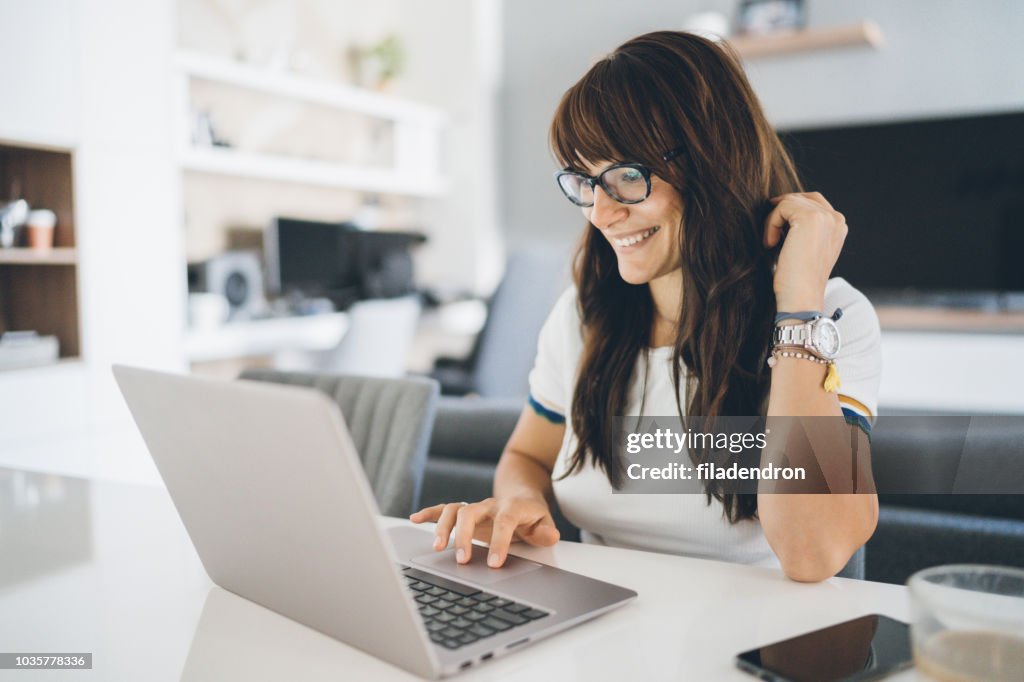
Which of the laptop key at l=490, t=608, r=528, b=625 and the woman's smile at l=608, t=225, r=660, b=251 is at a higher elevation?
the woman's smile at l=608, t=225, r=660, b=251

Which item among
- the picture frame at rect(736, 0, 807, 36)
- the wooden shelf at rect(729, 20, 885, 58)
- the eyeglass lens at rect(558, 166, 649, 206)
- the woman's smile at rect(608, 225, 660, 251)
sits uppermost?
the picture frame at rect(736, 0, 807, 36)

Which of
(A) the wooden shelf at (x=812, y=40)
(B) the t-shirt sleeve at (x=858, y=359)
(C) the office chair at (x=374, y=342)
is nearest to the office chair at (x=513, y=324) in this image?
(C) the office chair at (x=374, y=342)

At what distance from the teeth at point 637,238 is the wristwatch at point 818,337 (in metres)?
0.25

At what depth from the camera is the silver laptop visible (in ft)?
1.69

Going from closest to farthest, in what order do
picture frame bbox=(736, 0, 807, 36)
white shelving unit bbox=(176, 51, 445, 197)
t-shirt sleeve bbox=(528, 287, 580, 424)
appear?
t-shirt sleeve bbox=(528, 287, 580, 424), white shelving unit bbox=(176, 51, 445, 197), picture frame bbox=(736, 0, 807, 36)

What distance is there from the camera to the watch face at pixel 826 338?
0.91 m

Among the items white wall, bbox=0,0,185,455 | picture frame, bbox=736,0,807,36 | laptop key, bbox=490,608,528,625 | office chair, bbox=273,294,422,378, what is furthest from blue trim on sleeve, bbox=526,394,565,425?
picture frame, bbox=736,0,807,36

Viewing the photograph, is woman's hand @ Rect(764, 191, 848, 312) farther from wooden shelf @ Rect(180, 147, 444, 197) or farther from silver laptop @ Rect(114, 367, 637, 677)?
wooden shelf @ Rect(180, 147, 444, 197)

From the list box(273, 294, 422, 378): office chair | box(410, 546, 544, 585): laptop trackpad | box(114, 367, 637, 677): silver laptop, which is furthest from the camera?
box(273, 294, 422, 378): office chair

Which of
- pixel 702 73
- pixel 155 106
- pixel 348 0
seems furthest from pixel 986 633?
pixel 348 0

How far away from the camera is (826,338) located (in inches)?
36.1

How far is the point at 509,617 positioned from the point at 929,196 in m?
4.14

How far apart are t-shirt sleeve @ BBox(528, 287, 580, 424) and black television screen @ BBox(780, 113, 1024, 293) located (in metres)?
3.05

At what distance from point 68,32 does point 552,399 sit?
2.30m
